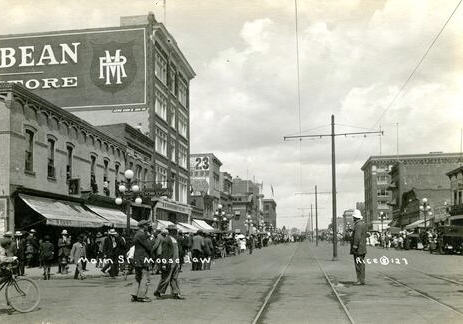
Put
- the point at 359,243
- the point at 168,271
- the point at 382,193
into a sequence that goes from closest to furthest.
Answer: the point at 168,271, the point at 359,243, the point at 382,193

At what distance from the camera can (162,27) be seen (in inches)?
1853

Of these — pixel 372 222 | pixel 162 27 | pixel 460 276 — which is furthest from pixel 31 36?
pixel 372 222

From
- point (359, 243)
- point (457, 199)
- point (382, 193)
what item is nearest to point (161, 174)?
point (359, 243)

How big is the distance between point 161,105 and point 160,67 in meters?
3.09

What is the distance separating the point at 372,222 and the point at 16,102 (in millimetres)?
99642

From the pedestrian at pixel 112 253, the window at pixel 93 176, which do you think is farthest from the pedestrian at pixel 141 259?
the window at pixel 93 176

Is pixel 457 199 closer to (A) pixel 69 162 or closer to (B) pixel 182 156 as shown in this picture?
(B) pixel 182 156

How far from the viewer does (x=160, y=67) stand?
48719 millimetres

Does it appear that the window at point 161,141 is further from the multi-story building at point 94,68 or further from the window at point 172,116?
the window at point 172,116

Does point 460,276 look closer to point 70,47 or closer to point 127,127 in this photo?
point 127,127

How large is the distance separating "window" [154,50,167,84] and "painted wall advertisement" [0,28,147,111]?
215 cm

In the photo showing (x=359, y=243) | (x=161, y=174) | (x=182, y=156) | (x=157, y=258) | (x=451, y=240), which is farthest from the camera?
(x=182, y=156)

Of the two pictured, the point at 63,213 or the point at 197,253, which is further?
the point at 63,213

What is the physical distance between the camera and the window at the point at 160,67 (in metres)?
46.9
